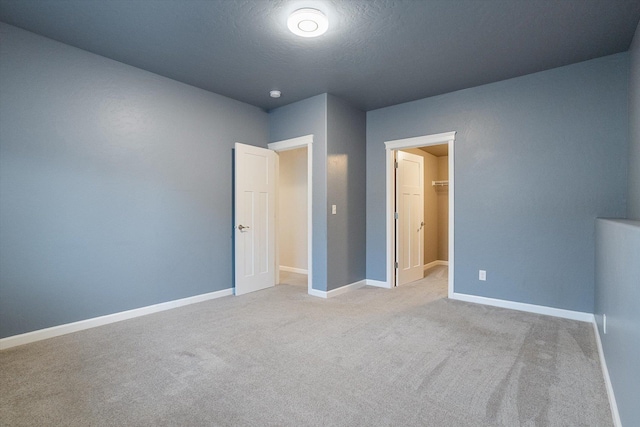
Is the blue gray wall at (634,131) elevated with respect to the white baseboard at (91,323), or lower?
elevated

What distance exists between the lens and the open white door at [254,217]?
14.1 feet

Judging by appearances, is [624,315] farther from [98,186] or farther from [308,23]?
[98,186]

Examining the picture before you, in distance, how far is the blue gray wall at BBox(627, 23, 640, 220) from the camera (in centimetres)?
262

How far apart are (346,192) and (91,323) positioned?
3.26 metres

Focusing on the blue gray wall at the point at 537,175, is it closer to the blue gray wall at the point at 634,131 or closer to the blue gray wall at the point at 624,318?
the blue gray wall at the point at 634,131

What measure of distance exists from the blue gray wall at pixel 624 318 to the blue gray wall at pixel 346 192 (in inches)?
111

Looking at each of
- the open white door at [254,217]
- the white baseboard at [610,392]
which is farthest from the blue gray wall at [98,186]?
the white baseboard at [610,392]

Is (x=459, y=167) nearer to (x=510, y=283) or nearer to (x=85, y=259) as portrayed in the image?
(x=510, y=283)

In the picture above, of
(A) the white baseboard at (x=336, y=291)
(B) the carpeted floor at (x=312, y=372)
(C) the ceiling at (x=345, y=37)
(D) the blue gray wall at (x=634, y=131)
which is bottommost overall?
(B) the carpeted floor at (x=312, y=372)

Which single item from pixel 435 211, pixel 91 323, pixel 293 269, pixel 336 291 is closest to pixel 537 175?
pixel 336 291

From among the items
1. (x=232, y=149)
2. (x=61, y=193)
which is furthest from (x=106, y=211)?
(x=232, y=149)

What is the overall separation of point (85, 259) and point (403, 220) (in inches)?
158

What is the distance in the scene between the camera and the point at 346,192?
4590 mm

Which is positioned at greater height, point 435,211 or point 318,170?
point 318,170
